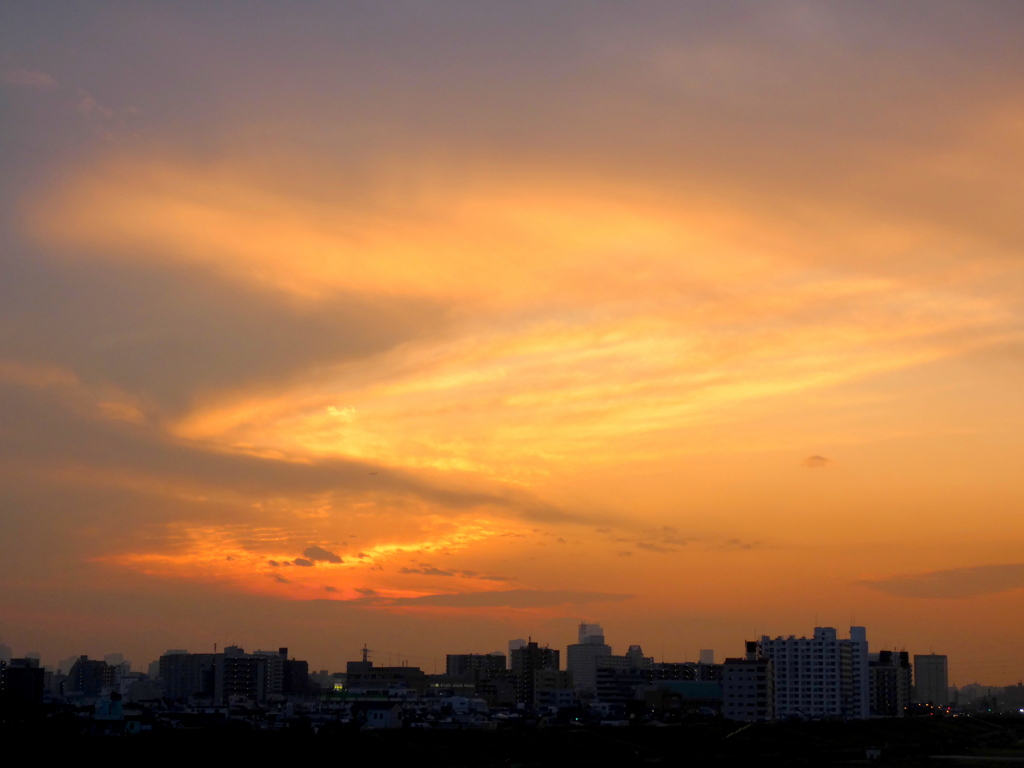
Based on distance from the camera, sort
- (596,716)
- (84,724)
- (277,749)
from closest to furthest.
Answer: (277,749) → (84,724) → (596,716)

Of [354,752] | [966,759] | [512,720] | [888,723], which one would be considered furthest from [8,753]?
[888,723]

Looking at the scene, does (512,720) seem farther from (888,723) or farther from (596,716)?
(888,723)

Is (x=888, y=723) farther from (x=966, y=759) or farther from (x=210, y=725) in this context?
(x=210, y=725)

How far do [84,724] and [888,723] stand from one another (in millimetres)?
146768

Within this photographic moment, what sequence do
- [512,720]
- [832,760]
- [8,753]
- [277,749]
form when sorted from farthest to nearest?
1. [512,720]
2. [832,760]
3. [277,749]
4. [8,753]

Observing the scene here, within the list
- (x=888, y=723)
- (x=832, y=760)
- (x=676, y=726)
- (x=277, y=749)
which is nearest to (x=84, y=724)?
(x=277, y=749)

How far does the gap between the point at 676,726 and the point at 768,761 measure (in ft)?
161

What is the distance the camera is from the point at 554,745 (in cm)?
12400

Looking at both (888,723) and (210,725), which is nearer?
(210,725)

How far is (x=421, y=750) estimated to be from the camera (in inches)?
4289

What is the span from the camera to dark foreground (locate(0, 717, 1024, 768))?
9475cm

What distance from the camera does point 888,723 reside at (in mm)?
199750

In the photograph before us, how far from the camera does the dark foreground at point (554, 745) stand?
311 ft

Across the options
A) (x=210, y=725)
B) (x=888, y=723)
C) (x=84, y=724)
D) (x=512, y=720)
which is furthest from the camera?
(x=888, y=723)
